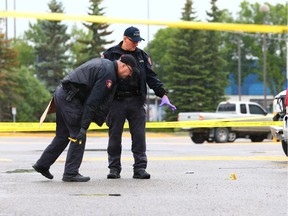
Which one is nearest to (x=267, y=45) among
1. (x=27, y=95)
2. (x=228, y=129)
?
(x=27, y=95)

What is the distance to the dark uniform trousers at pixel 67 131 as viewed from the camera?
9.26 m

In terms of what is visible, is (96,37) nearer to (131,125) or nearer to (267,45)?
(267,45)

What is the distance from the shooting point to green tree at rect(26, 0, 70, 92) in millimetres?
73625

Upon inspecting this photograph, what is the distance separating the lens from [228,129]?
92.0ft

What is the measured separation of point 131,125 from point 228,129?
18.2 meters

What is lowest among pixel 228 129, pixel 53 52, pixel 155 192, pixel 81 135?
pixel 228 129

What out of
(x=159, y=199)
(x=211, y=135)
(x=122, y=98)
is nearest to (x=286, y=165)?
(x=122, y=98)

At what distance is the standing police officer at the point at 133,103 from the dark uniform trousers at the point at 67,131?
0.70 meters

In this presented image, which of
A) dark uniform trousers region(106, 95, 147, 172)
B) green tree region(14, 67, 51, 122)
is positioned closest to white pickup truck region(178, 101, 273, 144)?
dark uniform trousers region(106, 95, 147, 172)

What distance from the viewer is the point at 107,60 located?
9.29m

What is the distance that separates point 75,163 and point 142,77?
1327 mm

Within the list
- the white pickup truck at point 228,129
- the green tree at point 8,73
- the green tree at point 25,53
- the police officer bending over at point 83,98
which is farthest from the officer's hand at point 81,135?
the green tree at point 25,53

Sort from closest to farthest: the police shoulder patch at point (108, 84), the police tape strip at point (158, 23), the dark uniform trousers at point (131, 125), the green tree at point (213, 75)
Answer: the police shoulder patch at point (108, 84) → the dark uniform trousers at point (131, 125) → the police tape strip at point (158, 23) → the green tree at point (213, 75)

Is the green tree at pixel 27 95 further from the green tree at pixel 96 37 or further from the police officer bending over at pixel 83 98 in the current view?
the police officer bending over at pixel 83 98
